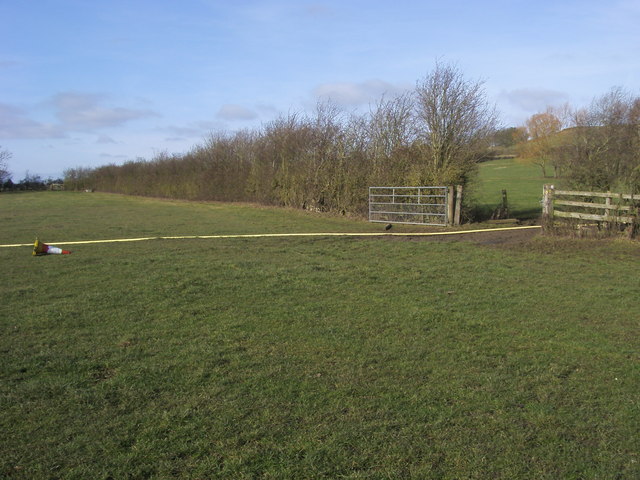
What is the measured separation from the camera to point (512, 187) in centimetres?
4206

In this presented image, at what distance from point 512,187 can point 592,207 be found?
30428mm

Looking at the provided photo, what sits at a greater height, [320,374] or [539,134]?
[539,134]

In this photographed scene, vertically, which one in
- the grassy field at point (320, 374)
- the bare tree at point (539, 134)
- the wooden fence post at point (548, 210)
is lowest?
the grassy field at point (320, 374)

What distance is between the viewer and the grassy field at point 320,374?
321cm

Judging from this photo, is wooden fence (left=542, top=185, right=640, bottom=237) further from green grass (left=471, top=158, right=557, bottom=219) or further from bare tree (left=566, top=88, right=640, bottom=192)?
green grass (left=471, top=158, right=557, bottom=219)

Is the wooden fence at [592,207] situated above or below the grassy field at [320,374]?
above

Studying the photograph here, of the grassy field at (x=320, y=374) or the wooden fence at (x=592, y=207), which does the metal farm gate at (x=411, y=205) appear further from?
the grassy field at (x=320, y=374)

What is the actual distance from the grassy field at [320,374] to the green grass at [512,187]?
42.0 ft

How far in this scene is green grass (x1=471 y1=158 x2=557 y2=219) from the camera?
866 inches

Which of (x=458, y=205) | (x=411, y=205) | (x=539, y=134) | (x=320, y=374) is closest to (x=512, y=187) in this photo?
(x=539, y=134)

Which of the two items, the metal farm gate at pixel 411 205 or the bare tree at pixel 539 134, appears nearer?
the metal farm gate at pixel 411 205

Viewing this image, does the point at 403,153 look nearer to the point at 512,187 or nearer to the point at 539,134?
the point at 512,187

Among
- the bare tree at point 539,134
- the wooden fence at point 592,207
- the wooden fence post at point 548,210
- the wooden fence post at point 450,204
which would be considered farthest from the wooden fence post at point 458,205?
the bare tree at point 539,134

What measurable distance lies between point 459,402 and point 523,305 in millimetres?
3410
